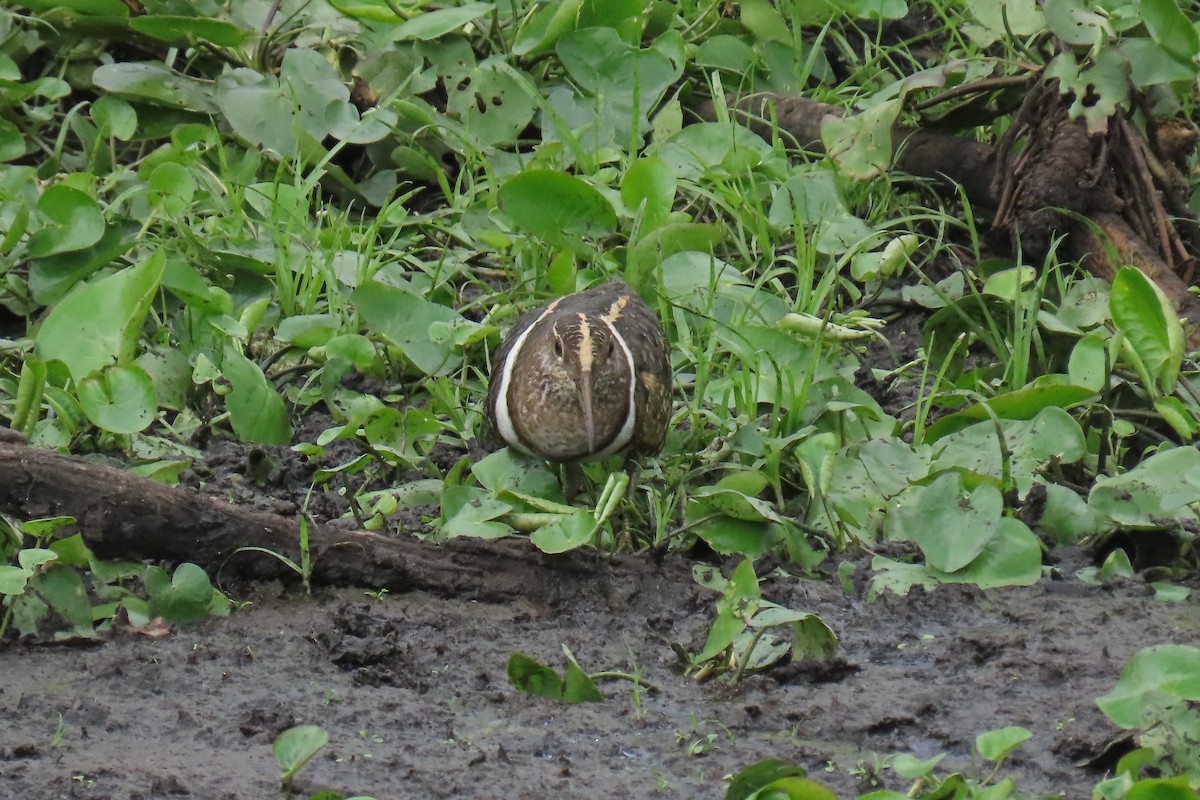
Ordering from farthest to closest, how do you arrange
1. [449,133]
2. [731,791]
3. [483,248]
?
[449,133] < [483,248] < [731,791]

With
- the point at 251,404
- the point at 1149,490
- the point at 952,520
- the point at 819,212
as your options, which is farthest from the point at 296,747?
the point at 819,212

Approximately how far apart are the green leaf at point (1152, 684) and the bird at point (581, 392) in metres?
1.53

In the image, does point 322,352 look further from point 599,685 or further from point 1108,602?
point 1108,602

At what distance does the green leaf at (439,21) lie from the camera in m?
5.43

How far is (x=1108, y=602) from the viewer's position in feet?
10.6

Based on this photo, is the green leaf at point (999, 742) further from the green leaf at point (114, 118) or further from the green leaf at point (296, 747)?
the green leaf at point (114, 118)

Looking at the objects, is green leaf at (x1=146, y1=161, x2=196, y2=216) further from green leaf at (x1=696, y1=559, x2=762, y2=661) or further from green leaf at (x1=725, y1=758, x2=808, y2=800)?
green leaf at (x1=725, y1=758, x2=808, y2=800)

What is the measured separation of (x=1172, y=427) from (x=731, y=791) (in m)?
2.15

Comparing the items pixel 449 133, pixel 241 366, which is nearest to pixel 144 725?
pixel 241 366

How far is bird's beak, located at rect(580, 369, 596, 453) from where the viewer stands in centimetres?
359

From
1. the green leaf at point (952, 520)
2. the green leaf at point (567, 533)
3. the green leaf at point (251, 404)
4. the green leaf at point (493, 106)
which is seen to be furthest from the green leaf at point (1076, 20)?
the green leaf at point (251, 404)

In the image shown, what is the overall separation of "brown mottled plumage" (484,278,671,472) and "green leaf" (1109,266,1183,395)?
117cm

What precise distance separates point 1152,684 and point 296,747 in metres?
1.32

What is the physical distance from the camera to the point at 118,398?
3521 mm
